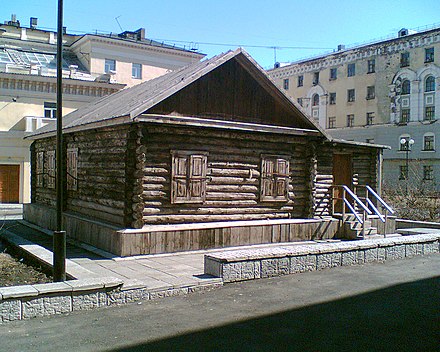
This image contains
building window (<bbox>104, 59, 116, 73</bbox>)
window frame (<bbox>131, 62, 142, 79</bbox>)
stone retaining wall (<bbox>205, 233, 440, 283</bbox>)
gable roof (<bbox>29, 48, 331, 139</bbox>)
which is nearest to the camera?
stone retaining wall (<bbox>205, 233, 440, 283</bbox>)

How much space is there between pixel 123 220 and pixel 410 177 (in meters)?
38.7

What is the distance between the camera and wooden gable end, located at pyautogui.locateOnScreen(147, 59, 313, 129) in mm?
12430

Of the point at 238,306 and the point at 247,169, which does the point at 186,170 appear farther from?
the point at 238,306

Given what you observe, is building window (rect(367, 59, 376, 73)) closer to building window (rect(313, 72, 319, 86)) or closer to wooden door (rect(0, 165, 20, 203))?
building window (rect(313, 72, 319, 86))

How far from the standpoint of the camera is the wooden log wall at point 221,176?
12.0m

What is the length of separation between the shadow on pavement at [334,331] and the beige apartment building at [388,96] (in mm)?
34581

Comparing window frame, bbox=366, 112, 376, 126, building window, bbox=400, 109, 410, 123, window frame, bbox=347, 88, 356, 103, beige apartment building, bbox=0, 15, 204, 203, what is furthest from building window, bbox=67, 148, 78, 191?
window frame, bbox=347, 88, 356, 103

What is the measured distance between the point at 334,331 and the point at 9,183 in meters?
29.3

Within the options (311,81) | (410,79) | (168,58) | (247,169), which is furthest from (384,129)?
(247,169)

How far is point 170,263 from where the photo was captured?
10.9m

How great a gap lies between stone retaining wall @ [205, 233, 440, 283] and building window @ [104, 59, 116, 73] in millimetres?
30901

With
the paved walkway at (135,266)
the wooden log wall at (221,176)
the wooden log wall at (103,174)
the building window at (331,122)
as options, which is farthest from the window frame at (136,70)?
the paved walkway at (135,266)

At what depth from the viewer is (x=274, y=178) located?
14281 mm

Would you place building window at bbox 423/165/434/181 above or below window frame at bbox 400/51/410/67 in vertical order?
below
